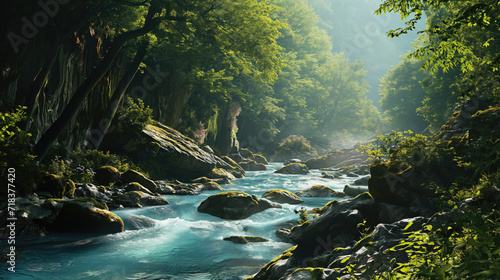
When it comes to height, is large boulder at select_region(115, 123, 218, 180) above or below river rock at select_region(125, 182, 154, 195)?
above

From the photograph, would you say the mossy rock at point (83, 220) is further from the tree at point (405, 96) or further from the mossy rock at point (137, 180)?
the tree at point (405, 96)

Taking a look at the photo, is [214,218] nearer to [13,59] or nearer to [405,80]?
[13,59]

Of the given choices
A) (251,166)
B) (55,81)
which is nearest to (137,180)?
(55,81)

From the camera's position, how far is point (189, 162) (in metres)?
17.9

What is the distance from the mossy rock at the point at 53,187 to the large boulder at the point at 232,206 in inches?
167

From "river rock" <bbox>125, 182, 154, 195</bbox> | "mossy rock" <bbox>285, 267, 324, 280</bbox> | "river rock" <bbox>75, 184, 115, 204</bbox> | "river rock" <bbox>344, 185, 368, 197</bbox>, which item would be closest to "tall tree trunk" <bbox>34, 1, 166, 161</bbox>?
"river rock" <bbox>75, 184, 115, 204</bbox>

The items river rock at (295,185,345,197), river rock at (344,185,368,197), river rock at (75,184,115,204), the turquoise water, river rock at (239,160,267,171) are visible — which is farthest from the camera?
river rock at (239,160,267,171)

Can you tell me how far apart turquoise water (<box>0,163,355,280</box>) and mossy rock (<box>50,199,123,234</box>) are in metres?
0.30

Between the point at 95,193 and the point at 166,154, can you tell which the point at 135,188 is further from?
the point at 166,154

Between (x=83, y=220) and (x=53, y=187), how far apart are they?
188 centimetres

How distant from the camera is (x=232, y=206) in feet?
34.9

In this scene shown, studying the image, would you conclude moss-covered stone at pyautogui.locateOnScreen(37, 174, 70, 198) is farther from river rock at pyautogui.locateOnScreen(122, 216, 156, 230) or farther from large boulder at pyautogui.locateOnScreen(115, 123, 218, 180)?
large boulder at pyautogui.locateOnScreen(115, 123, 218, 180)

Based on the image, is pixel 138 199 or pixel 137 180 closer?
pixel 138 199

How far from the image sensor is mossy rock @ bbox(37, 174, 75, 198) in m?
8.84
